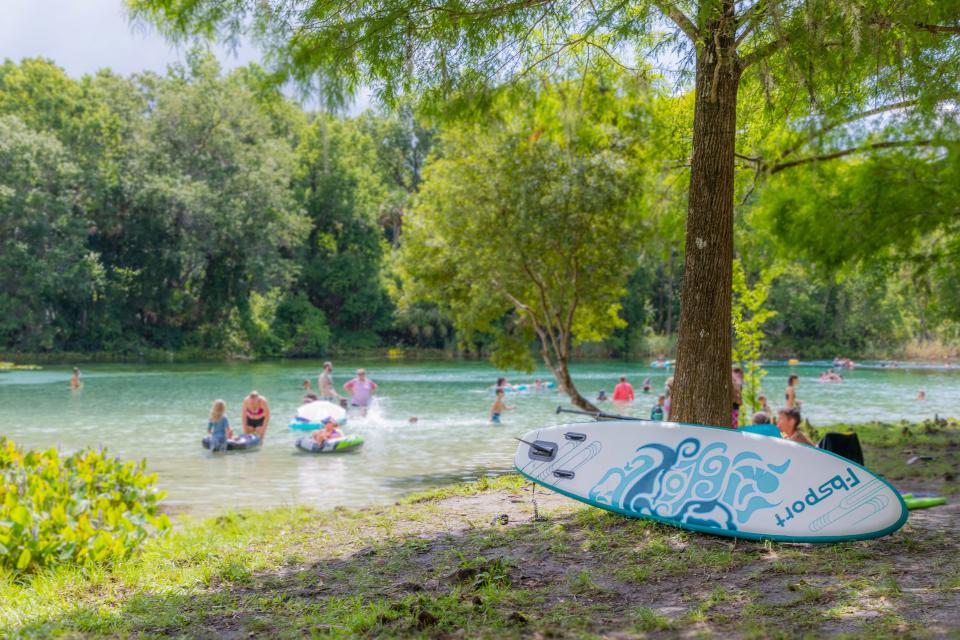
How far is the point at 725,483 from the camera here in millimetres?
5691

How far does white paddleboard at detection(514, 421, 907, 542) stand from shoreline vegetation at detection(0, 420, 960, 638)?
13cm

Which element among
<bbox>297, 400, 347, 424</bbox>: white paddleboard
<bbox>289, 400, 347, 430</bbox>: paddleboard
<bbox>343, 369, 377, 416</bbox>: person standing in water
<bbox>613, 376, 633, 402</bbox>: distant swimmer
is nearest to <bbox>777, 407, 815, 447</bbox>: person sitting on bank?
<bbox>289, 400, 347, 430</bbox>: paddleboard

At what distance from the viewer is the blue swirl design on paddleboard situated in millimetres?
5562

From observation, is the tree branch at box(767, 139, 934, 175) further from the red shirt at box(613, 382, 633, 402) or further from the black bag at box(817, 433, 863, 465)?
Answer: the red shirt at box(613, 382, 633, 402)

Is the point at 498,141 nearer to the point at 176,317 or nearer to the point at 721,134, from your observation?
the point at 721,134

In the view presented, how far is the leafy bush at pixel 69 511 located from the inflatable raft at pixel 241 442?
17.5 feet

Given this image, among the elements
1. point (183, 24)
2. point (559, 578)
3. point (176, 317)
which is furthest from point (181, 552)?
point (176, 317)

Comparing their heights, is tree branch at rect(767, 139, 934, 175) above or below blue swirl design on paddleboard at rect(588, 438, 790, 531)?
above

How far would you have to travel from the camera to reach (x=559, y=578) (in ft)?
15.9

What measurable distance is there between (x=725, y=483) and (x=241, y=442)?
1102 centimetres

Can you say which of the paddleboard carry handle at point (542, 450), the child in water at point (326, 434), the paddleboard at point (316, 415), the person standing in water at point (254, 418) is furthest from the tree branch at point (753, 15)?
the paddleboard at point (316, 415)

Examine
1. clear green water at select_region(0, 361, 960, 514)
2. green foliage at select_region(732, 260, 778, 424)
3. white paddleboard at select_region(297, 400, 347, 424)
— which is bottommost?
clear green water at select_region(0, 361, 960, 514)

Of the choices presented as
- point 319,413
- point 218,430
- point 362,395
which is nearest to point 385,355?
point 362,395

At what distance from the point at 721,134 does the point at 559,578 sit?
3463 millimetres
